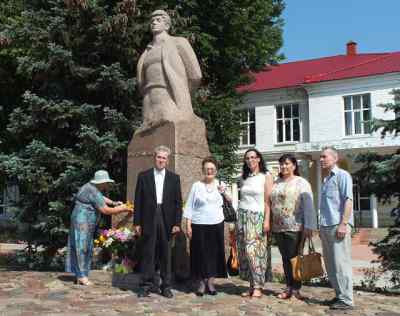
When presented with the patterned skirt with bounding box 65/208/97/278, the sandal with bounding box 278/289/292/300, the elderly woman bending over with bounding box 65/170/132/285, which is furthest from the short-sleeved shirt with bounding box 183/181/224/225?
the patterned skirt with bounding box 65/208/97/278

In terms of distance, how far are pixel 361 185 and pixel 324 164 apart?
2.84 m

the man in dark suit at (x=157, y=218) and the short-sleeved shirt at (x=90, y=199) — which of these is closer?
the man in dark suit at (x=157, y=218)

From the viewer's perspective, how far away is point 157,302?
5.75 metres

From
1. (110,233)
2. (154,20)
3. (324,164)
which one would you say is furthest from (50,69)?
(324,164)

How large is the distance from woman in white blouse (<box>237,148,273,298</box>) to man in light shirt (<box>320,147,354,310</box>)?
0.63 meters

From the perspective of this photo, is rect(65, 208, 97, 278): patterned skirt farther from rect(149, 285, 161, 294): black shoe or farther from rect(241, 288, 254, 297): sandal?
rect(241, 288, 254, 297): sandal

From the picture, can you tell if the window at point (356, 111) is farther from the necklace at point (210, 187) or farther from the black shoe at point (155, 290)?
the black shoe at point (155, 290)

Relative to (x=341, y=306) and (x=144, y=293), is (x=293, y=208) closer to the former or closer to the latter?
(x=341, y=306)

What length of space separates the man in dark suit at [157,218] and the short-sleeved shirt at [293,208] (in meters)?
1.13

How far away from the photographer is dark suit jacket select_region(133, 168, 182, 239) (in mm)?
6004

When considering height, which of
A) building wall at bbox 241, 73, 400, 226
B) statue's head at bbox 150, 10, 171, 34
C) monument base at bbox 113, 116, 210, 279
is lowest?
monument base at bbox 113, 116, 210, 279

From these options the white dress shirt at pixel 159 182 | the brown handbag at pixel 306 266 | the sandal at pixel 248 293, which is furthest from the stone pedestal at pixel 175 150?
the brown handbag at pixel 306 266

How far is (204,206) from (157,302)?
116cm

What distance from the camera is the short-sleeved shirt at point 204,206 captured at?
6.03 metres
